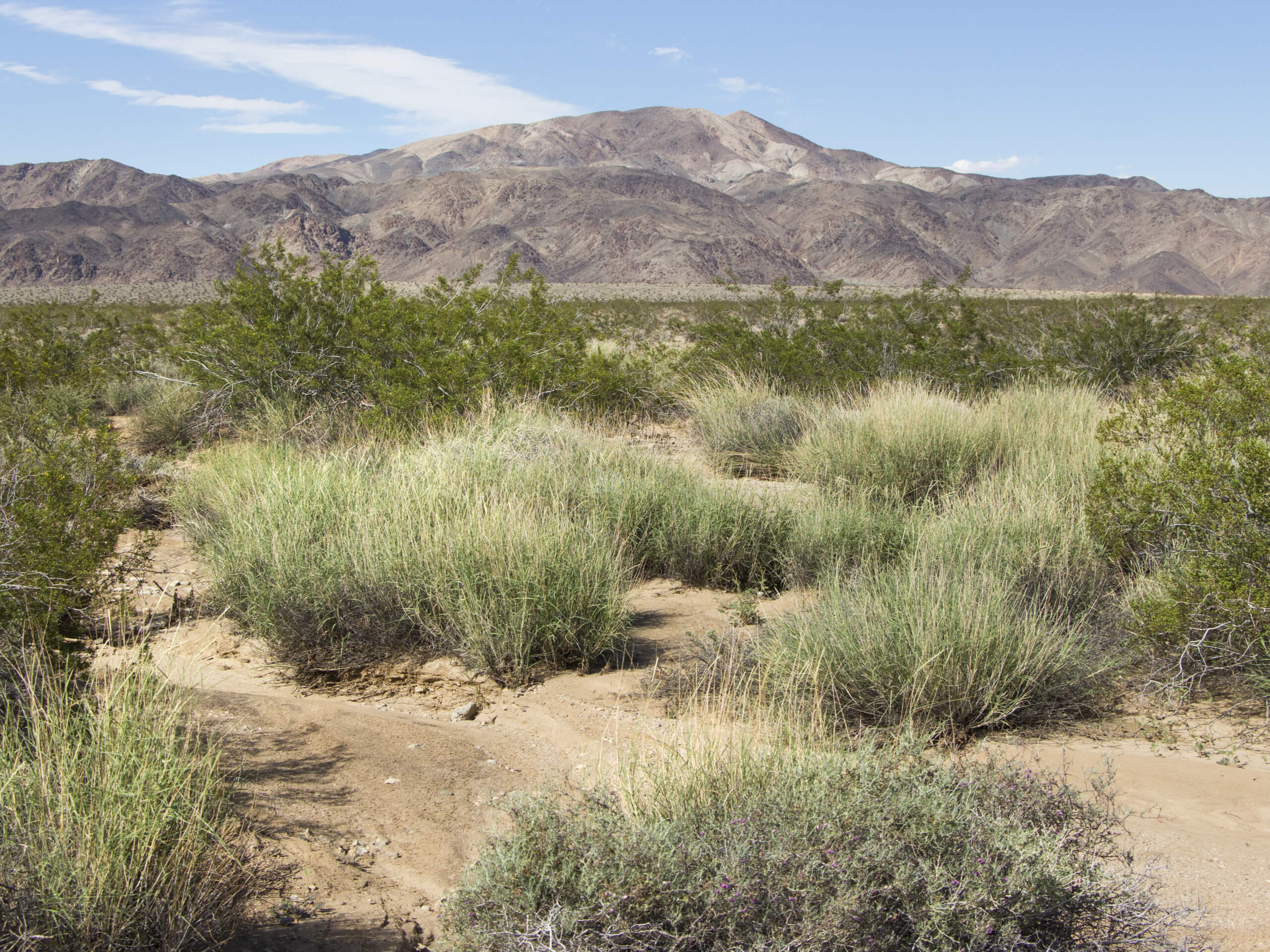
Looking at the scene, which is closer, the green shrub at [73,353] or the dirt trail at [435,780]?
the dirt trail at [435,780]

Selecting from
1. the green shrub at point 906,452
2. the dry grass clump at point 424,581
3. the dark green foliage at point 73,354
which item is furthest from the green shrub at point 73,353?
the green shrub at point 906,452

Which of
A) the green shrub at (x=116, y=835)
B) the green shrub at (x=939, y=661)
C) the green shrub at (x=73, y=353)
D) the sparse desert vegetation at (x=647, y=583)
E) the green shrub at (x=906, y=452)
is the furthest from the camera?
the green shrub at (x=73, y=353)

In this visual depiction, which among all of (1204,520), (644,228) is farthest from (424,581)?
(644,228)

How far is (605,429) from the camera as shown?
10.7 metres

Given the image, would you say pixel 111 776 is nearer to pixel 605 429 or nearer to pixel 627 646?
pixel 627 646

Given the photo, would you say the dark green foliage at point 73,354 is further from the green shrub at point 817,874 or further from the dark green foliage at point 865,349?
the dark green foliage at point 865,349

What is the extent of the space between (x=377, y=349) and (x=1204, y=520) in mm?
8499

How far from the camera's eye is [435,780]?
405 cm

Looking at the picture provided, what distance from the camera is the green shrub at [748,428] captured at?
34.6 feet

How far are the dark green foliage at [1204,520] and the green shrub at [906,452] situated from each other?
204cm

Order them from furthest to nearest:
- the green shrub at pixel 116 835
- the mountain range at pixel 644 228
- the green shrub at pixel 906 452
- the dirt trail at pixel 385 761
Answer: the mountain range at pixel 644 228 → the green shrub at pixel 906 452 → the dirt trail at pixel 385 761 → the green shrub at pixel 116 835

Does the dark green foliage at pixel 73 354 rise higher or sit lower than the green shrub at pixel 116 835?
higher

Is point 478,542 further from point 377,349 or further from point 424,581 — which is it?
point 377,349

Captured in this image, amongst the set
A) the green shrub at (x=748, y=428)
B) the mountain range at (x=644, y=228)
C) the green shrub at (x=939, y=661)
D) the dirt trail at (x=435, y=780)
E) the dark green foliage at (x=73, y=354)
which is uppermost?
the mountain range at (x=644, y=228)
